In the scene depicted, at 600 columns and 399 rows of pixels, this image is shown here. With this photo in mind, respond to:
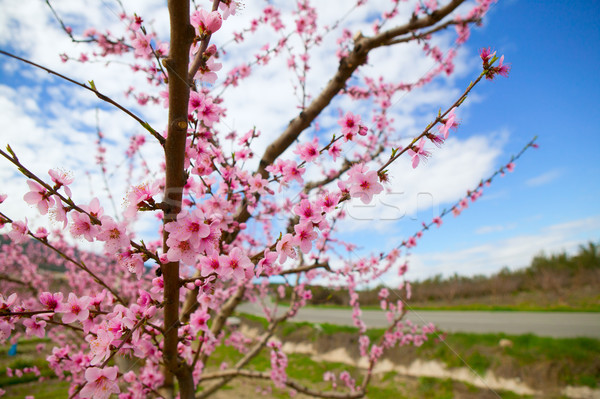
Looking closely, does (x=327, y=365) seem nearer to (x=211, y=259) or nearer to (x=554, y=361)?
(x=554, y=361)

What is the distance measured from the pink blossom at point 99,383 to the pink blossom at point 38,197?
0.68 meters

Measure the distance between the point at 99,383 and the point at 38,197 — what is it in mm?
810

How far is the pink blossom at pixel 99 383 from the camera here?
112 cm

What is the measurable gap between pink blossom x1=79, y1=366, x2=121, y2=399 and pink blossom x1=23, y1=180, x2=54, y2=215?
682mm

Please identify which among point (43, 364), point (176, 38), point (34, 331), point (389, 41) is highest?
point (389, 41)

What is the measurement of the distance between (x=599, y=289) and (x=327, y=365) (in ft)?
48.9

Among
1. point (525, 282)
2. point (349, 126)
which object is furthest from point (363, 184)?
point (525, 282)

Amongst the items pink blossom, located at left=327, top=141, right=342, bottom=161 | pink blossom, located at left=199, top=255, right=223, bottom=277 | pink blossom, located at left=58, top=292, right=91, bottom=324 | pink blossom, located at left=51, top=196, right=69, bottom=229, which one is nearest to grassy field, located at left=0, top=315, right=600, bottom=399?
pink blossom, located at left=327, top=141, right=342, bottom=161

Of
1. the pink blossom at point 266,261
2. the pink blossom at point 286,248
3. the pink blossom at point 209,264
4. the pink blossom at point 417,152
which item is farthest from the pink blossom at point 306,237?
the pink blossom at point 417,152

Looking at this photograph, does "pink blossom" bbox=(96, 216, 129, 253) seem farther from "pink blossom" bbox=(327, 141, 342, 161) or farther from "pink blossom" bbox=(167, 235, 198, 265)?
"pink blossom" bbox=(327, 141, 342, 161)

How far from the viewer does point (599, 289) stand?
1413 cm

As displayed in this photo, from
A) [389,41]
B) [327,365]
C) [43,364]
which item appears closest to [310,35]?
[389,41]

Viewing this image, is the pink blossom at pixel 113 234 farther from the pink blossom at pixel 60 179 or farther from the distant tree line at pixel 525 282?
the distant tree line at pixel 525 282

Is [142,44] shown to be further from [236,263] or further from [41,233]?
[236,263]
